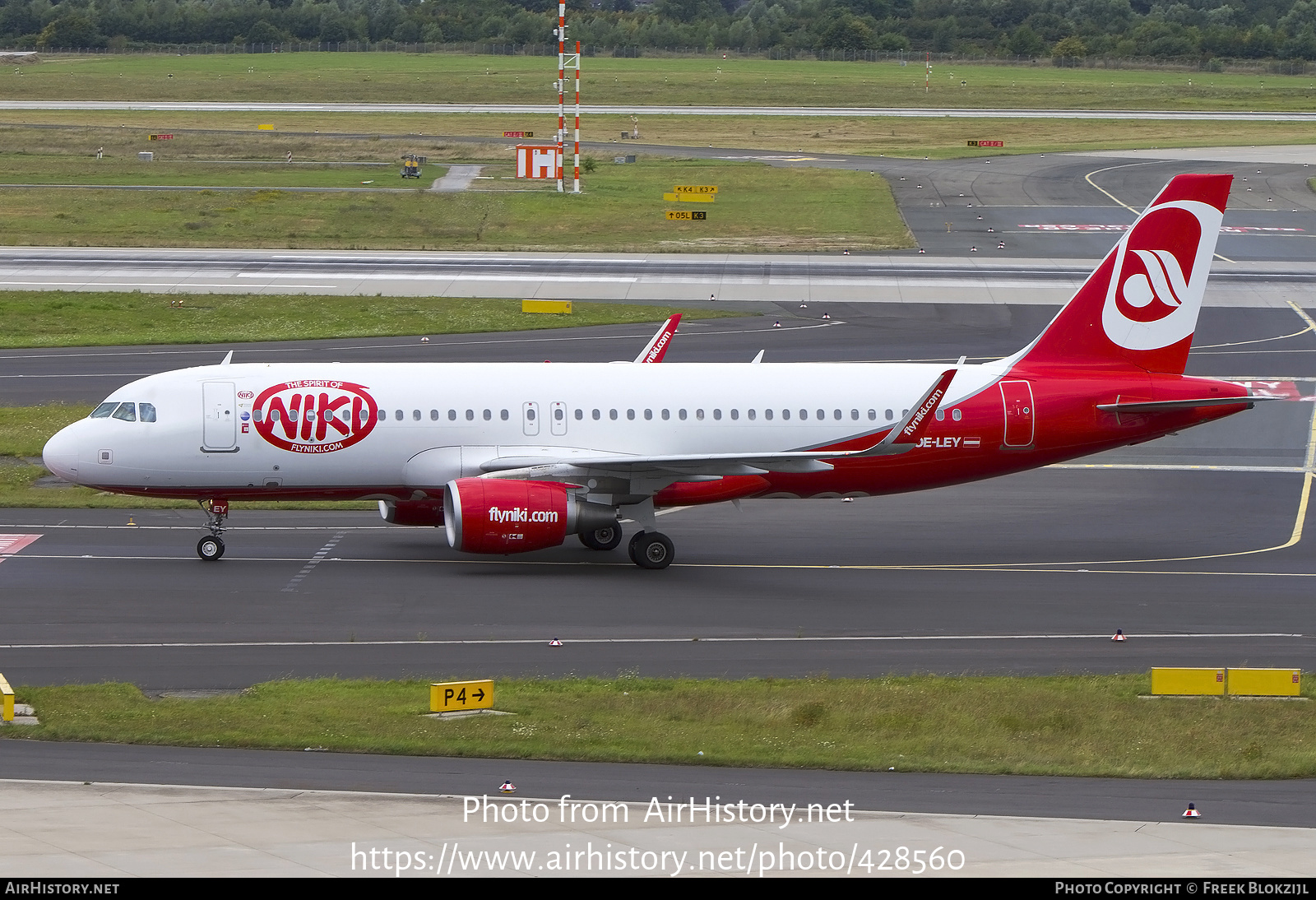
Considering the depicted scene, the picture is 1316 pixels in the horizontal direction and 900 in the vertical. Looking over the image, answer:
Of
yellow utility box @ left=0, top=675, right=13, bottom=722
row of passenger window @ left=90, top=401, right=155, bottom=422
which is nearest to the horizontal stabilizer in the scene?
row of passenger window @ left=90, top=401, right=155, bottom=422

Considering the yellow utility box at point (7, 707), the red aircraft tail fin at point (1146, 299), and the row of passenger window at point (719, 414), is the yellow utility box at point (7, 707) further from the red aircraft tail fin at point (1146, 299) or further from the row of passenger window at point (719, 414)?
the red aircraft tail fin at point (1146, 299)

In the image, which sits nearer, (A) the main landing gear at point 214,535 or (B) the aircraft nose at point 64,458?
(B) the aircraft nose at point 64,458

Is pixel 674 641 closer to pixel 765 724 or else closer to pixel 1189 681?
pixel 765 724

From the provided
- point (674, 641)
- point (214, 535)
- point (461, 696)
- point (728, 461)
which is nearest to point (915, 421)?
point (728, 461)

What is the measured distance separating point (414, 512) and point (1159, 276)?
1841 centimetres

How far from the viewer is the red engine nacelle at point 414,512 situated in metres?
36.7

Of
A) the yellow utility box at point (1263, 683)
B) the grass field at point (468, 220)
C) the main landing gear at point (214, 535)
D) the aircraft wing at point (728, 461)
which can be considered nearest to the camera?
the yellow utility box at point (1263, 683)

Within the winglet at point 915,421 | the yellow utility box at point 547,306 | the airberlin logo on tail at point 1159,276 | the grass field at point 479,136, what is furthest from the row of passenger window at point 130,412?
the grass field at point 479,136

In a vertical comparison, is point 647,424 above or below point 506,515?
above

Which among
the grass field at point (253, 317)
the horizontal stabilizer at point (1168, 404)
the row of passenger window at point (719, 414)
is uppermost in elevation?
the horizontal stabilizer at point (1168, 404)

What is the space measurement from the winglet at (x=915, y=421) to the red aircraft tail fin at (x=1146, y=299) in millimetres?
4568

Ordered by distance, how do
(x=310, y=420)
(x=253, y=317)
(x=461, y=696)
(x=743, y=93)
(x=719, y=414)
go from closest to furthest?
1. (x=461, y=696)
2. (x=310, y=420)
3. (x=719, y=414)
4. (x=253, y=317)
5. (x=743, y=93)

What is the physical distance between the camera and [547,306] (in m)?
68.4

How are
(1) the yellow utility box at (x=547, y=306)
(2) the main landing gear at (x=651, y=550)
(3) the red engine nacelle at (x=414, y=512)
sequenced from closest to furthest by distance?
(2) the main landing gear at (x=651, y=550), (3) the red engine nacelle at (x=414, y=512), (1) the yellow utility box at (x=547, y=306)
